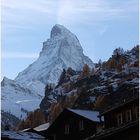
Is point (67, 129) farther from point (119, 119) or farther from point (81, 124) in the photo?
point (119, 119)

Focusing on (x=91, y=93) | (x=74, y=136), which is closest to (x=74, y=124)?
(x=74, y=136)

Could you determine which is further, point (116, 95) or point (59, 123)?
point (116, 95)

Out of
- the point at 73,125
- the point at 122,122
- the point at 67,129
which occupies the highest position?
the point at 73,125

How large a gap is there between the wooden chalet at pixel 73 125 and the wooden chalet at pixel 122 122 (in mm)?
11034

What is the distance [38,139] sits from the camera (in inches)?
1682

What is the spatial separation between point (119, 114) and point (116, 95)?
143 meters

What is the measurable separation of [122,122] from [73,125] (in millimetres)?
15511

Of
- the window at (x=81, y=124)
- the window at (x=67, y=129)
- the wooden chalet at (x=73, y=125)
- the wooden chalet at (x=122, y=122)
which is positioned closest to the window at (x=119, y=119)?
the wooden chalet at (x=122, y=122)

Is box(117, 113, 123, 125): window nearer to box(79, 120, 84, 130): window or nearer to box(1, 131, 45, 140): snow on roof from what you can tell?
box(1, 131, 45, 140): snow on roof

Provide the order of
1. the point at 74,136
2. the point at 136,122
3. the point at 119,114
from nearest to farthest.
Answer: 1. the point at 136,122
2. the point at 119,114
3. the point at 74,136

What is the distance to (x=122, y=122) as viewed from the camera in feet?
99.3

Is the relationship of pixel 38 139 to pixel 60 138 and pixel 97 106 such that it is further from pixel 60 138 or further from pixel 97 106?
pixel 97 106

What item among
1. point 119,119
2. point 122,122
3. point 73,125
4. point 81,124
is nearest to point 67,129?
point 73,125

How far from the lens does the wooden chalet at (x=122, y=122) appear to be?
21253 mm
